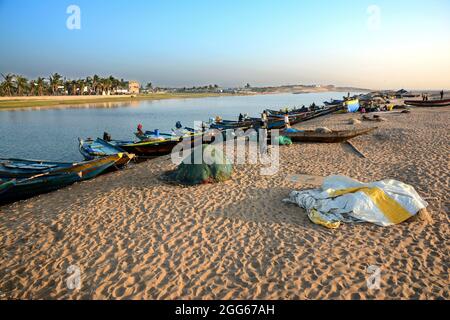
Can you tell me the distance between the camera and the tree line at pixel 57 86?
77.1 m

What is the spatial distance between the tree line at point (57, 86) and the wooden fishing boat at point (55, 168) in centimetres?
8441

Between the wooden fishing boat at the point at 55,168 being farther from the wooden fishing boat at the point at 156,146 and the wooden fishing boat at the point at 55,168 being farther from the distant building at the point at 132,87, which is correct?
the distant building at the point at 132,87

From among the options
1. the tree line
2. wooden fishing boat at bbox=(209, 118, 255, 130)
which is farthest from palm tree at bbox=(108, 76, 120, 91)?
wooden fishing boat at bbox=(209, 118, 255, 130)

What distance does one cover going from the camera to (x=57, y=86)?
3588 inches

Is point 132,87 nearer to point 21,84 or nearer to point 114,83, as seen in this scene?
point 114,83

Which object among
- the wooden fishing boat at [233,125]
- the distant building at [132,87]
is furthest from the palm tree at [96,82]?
the wooden fishing boat at [233,125]

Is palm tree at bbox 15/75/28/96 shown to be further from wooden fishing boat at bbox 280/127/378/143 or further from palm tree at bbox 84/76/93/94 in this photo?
wooden fishing boat at bbox 280/127/378/143

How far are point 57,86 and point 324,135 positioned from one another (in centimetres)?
9997

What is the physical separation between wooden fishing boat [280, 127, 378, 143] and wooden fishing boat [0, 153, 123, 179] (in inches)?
367

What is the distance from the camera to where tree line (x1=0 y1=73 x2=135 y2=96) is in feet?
253

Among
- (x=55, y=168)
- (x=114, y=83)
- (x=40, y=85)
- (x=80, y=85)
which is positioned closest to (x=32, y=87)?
(x=40, y=85)

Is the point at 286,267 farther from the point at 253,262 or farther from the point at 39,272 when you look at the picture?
the point at 39,272
